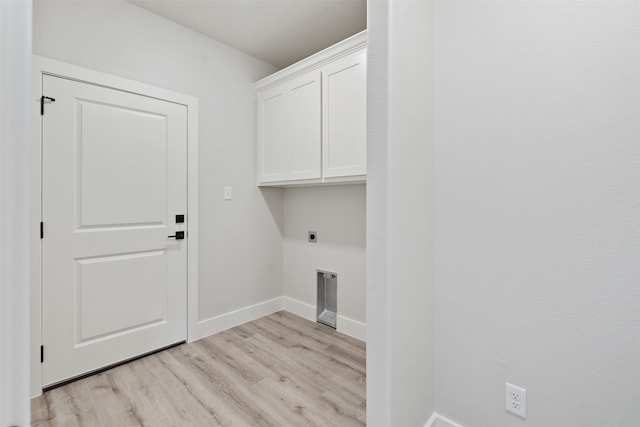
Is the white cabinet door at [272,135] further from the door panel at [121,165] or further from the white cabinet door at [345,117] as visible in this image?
the door panel at [121,165]

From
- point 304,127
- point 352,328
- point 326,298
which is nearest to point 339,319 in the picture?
point 352,328

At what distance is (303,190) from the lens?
3029 millimetres

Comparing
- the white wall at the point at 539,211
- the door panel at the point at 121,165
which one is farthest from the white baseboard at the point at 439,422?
the door panel at the point at 121,165

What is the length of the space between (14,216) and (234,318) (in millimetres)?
2693

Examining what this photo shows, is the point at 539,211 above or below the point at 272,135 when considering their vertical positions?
below

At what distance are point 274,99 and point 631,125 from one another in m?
2.44

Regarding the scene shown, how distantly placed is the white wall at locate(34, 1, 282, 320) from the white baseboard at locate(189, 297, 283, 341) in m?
0.05

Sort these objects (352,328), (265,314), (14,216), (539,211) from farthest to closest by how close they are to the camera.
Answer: (265,314) → (352,328) → (539,211) → (14,216)

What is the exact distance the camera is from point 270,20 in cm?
235

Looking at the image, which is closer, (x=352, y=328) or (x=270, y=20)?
(x=270, y=20)

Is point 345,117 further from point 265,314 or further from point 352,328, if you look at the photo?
point 265,314

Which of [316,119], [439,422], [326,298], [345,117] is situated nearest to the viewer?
[439,422]

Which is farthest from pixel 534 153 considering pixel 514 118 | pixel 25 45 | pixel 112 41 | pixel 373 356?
pixel 112 41

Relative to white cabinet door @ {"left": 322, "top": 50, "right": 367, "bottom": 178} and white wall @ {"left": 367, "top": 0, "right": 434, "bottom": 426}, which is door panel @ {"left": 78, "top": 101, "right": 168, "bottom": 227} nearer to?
white cabinet door @ {"left": 322, "top": 50, "right": 367, "bottom": 178}
